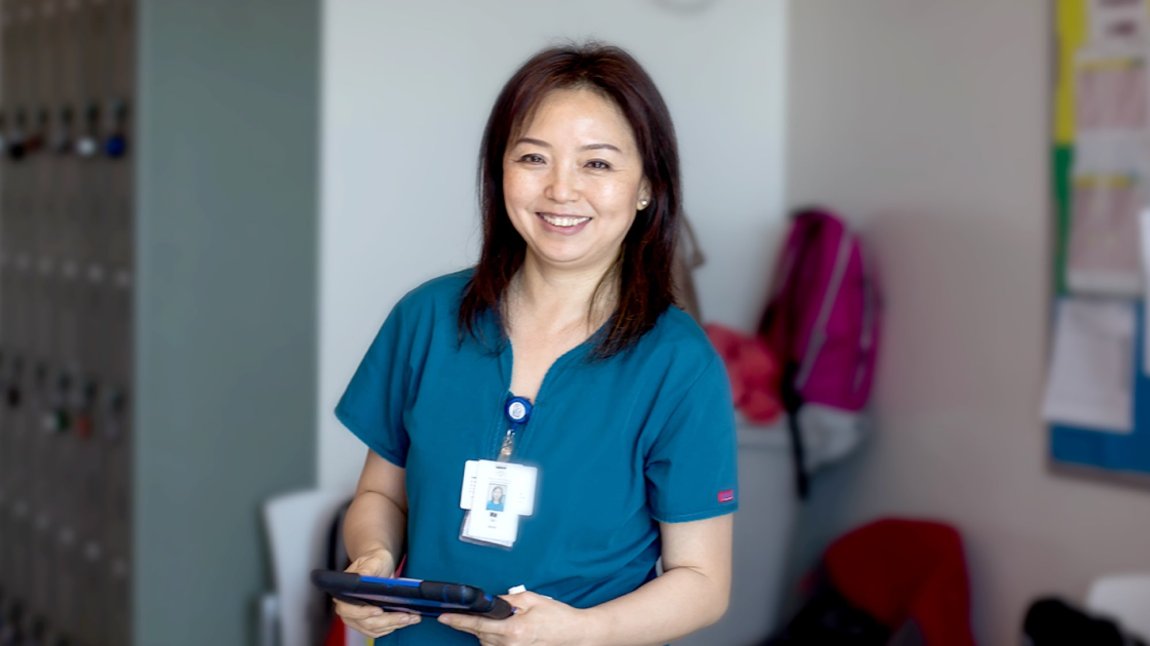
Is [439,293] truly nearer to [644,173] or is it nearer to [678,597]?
[644,173]

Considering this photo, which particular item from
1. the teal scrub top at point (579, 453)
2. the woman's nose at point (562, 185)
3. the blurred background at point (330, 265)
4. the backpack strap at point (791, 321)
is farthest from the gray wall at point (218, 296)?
the woman's nose at point (562, 185)

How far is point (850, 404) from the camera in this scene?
296cm

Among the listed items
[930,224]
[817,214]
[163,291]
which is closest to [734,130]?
[817,214]

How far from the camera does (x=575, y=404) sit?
112 centimetres

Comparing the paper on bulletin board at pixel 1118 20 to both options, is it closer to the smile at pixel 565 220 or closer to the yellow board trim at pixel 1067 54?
the yellow board trim at pixel 1067 54

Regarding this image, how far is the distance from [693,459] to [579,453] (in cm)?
11

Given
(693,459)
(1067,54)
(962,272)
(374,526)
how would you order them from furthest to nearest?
(962,272), (1067,54), (374,526), (693,459)

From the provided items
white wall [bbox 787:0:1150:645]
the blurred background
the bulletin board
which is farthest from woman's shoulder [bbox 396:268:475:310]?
white wall [bbox 787:0:1150:645]

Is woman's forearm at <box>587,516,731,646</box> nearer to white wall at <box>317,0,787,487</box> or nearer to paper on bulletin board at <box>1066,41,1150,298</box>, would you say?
white wall at <box>317,0,787,487</box>

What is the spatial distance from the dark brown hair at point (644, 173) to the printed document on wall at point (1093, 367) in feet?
5.32

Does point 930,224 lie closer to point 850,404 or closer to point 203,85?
point 850,404

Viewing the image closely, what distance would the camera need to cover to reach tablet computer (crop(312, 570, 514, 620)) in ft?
3.22

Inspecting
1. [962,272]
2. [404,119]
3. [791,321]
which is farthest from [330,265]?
[962,272]

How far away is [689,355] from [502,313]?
0.65 ft
